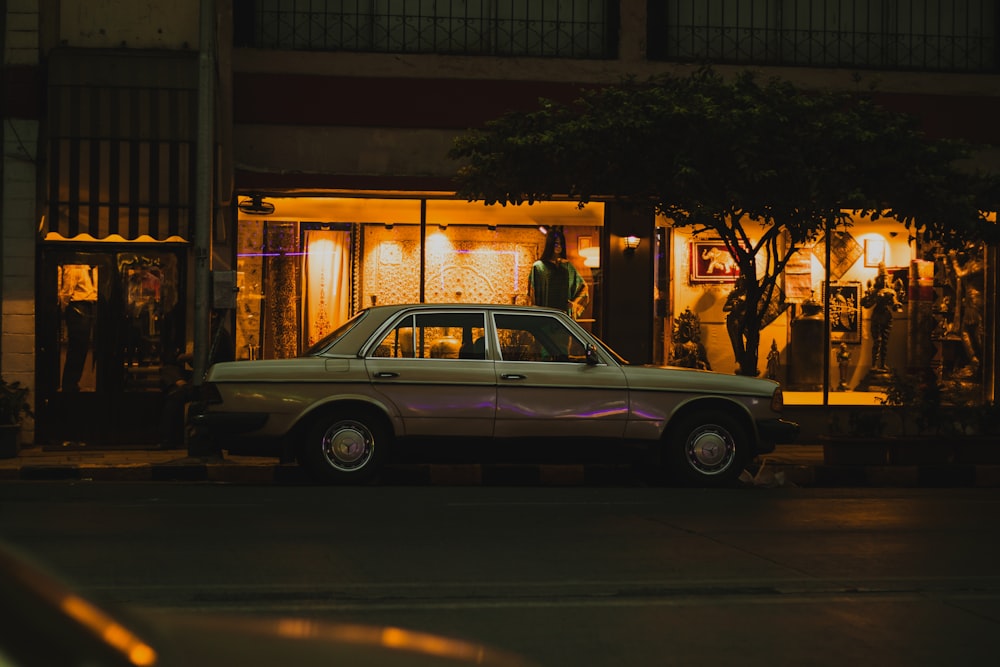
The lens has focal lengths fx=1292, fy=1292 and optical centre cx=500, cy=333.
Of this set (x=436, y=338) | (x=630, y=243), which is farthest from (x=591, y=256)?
(x=436, y=338)

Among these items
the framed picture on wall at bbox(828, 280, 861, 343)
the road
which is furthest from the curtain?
the framed picture on wall at bbox(828, 280, 861, 343)

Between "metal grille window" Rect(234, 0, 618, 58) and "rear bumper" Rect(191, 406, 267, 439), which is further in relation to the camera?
"metal grille window" Rect(234, 0, 618, 58)

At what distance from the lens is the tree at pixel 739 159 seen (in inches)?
509

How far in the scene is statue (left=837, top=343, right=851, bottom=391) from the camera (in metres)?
16.8

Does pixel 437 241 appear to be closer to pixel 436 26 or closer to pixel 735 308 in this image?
pixel 436 26

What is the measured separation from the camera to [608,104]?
536 inches

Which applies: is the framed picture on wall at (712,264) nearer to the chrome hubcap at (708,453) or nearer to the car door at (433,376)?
the chrome hubcap at (708,453)

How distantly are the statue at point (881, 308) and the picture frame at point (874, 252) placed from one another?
8 cm

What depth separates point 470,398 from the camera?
1161 centimetres

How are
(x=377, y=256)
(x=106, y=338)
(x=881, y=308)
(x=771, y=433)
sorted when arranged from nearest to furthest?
(x=771, y=433), (x=106, y=338), (x=377, y=256), (x=881, y=308)

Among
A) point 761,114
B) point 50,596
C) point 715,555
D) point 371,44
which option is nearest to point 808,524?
point 715,555

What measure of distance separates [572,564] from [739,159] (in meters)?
6.34

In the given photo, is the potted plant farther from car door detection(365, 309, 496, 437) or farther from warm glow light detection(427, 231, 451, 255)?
warm glow light detection(427, 231, 451, 255)

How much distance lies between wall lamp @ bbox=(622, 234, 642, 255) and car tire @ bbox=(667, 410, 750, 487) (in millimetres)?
4599
